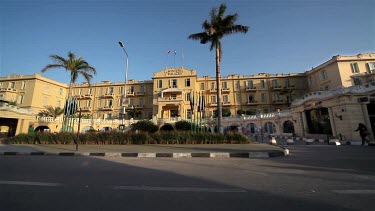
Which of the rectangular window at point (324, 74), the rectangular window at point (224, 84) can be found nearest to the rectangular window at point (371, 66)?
the rectangular window at point (324, 74)

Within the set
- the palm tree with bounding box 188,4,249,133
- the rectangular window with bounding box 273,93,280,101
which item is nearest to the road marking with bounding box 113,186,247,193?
the palm tree with bounding box 188,4,249,133

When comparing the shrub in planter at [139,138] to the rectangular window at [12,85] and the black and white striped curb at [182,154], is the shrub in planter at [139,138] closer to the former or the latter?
the black and white striped curb at [182,154]

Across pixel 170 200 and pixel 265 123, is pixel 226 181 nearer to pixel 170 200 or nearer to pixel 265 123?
pixel 170 200

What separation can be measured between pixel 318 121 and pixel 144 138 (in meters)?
17.3

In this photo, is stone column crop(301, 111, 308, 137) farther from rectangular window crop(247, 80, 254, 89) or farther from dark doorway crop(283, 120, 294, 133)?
rectangular window crop(247, 80, 254, 89)

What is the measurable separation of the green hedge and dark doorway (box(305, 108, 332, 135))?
32.0 feet

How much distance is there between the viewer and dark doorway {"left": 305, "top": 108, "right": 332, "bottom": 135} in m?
16.4

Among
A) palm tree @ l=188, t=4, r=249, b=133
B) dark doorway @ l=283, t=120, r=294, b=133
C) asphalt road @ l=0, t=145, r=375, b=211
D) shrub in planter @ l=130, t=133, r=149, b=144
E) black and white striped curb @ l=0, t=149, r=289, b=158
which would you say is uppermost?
palm tree @ l=188, t=4, r=249, b=133

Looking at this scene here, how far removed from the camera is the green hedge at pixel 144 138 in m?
13.0

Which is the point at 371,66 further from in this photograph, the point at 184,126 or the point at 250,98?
the point at 184,126

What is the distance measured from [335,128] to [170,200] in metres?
18.5

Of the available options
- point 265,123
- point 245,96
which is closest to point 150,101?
point 245,96

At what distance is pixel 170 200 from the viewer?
2.86 metres

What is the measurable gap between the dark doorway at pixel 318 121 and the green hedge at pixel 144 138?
9.75 m
